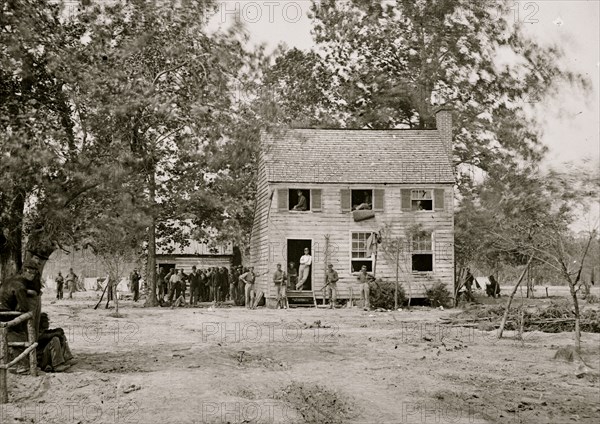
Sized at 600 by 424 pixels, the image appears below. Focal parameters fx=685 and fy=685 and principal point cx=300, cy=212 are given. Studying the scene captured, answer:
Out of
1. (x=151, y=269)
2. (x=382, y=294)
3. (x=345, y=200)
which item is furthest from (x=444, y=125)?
Result: (x=151, y=269)

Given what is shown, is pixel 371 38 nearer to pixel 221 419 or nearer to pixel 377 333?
pixel 377 333

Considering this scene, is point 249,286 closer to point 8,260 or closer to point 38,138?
point 8,260

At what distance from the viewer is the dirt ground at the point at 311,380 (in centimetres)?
884

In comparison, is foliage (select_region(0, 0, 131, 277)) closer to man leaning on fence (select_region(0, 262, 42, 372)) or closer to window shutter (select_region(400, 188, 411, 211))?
man leaning on fence (select_region(0, 262, 42, 372))

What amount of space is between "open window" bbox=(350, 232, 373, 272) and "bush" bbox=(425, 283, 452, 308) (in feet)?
8.35

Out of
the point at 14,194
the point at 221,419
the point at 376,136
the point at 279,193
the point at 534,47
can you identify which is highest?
the point at 534,47

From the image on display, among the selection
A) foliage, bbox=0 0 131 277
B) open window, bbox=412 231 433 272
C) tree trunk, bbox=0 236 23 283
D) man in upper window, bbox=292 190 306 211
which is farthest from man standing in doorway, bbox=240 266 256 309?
tree trunk, bbox=0 236 23 283

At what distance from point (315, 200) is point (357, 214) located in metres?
1.79

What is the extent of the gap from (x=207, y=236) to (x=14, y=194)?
20454 mm

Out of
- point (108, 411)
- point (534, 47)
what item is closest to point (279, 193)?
point (534, 47)

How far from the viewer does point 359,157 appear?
29.0 m

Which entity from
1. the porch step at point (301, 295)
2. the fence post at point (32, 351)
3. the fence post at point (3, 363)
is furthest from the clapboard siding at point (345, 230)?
the fence post at point (3, 363)

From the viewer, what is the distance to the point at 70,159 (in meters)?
11.0

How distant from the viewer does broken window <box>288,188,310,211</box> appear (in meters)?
27.8
